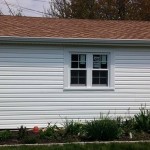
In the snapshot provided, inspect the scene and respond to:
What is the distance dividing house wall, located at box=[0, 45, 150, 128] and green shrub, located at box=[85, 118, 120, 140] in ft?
6.97

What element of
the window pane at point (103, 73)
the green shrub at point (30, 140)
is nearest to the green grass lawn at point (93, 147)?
the green shrub at point (30, 140)

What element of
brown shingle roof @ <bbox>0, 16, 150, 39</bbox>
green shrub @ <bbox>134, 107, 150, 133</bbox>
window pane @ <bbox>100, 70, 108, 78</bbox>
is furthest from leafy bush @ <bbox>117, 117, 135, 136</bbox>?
brown shingle roof @ <bbox>0, 16, 150, 39</bbox>

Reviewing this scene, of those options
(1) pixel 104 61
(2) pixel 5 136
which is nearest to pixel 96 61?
(1) pixel 104 61

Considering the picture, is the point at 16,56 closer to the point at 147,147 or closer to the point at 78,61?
the point at 78,61

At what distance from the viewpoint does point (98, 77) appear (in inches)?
569

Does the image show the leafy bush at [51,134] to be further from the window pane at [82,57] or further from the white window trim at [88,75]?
the window pane at [82,57]

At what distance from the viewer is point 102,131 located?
11.9 m

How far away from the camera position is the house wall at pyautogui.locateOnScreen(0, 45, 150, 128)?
13711 mm

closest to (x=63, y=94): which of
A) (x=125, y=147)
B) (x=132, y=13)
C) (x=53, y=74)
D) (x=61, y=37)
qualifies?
(x=53, y=74)

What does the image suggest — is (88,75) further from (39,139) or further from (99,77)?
(39,139)

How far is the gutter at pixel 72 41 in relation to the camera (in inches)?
528

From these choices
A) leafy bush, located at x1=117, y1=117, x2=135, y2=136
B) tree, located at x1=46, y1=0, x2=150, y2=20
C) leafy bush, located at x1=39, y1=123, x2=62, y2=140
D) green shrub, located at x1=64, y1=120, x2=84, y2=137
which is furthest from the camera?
tree, located at x1=46, y1=0, x2=150, y2=20

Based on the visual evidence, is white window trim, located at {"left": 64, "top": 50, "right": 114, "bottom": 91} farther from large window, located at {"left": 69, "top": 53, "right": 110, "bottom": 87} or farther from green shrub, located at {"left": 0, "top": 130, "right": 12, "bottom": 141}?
green shrub, located at {"left": 0, "top": 130, "right": 12, "bottom": 141}

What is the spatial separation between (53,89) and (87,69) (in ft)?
4.49
